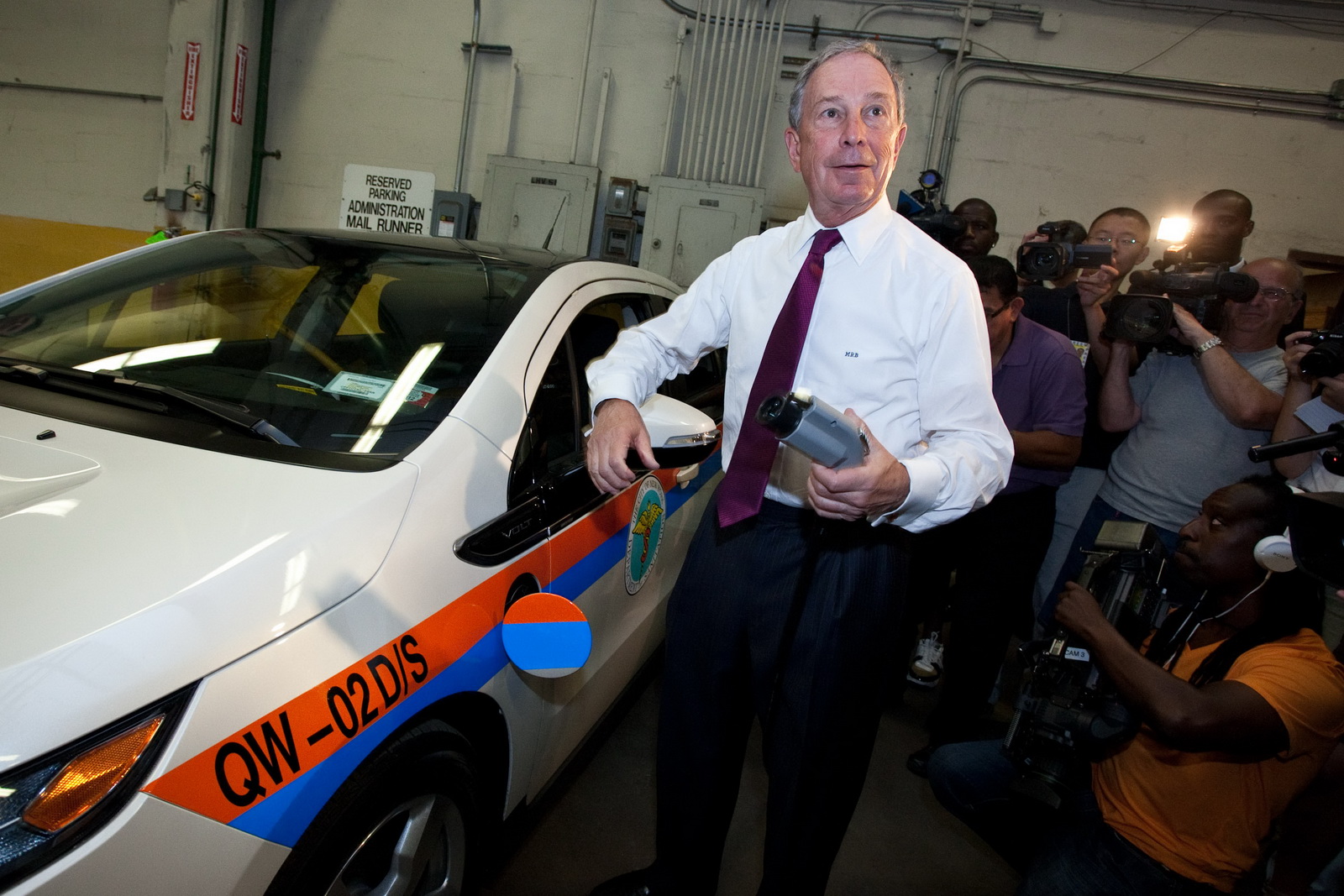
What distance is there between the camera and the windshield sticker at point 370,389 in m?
1.37

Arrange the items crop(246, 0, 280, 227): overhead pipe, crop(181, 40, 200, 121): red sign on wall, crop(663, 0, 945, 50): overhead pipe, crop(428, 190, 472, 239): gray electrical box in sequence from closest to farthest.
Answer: crop(663, 0, 945, 50): overhead pipe < crop(428, 190, 472, 239): gray electrical box < crop(181, 40, 200, 121): red sign on wall < crop(246, 0, 280, 227): overhead pipe

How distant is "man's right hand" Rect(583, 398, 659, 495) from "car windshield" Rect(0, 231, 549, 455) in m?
0.27

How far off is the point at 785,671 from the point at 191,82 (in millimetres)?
5440

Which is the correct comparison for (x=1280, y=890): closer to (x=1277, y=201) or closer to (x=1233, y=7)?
(x=1277, y=201)

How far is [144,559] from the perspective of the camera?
94cm

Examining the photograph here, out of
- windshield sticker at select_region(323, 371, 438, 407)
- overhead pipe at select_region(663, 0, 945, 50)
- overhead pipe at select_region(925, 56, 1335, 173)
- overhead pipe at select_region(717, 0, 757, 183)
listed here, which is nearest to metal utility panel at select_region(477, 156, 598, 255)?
overhead pipe at select_region(717, 0, 757, 183)

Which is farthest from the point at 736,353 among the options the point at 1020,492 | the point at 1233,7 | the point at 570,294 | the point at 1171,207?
the point at 1233,7

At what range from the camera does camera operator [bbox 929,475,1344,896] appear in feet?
4.18

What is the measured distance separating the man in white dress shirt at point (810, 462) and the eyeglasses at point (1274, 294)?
5.31 feet

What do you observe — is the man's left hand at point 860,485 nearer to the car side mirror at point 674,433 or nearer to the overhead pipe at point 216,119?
the car side mirror at point 674,433

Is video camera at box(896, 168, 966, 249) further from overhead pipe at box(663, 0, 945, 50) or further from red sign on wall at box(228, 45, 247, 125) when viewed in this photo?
red sign on wall at box(228, 45, 247, 125)

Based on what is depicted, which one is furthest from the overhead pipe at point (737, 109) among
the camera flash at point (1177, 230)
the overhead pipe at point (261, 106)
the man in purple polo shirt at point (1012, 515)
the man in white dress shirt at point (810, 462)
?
the man in white dress shirt at point (810, 462)

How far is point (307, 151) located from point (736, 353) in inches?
195

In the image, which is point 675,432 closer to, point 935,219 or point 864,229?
point 864,229
